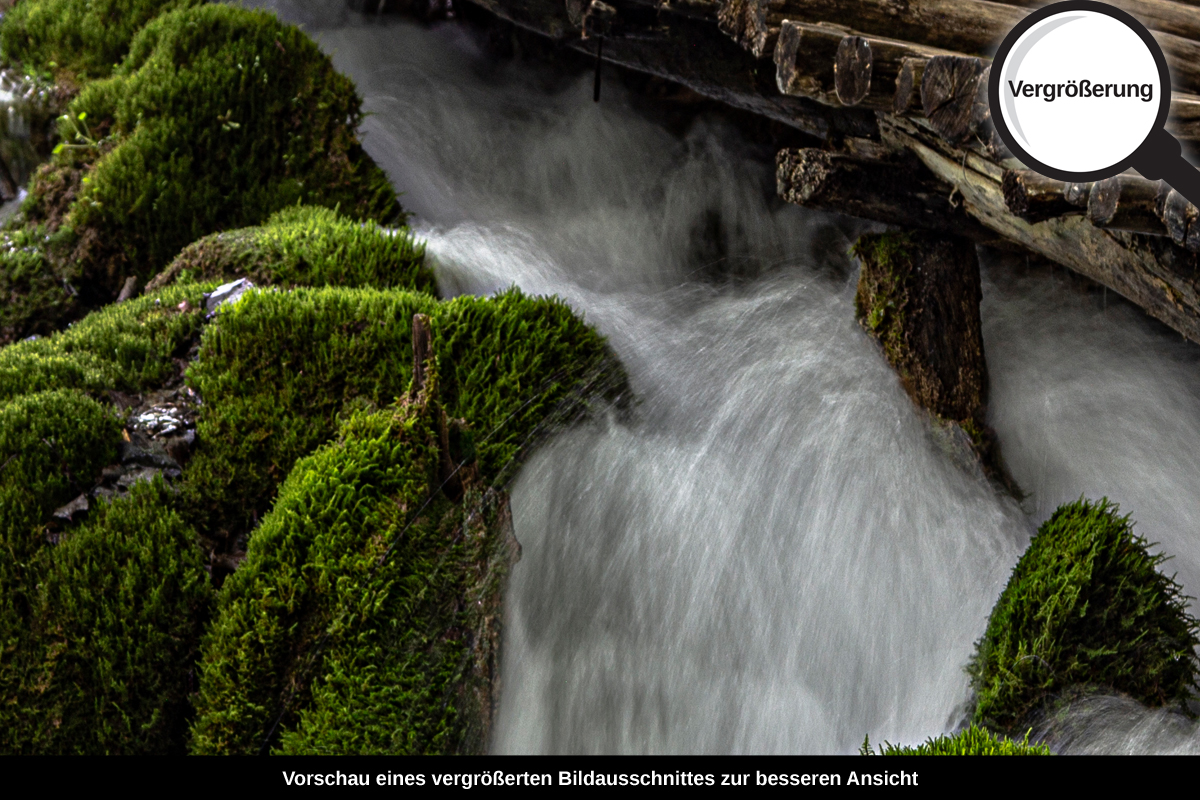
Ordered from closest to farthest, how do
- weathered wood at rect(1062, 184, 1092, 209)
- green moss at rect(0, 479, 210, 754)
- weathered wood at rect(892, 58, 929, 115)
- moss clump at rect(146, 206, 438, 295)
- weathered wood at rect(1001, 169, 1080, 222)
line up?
weathered wood at rect(1062, 184, 1092, 209)
weathered wood at rect(1001, 169, 1080, 222)
weathered wood at rect(892, 58, 929, 115)
green moss at rect(0, 479, 210, 754)
moss clump at rect(146, 206, 438, 295)

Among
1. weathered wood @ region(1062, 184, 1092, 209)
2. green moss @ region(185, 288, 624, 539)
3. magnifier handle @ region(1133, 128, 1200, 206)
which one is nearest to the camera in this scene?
magnifier handle @ region(1133, 128, 1200, 206)

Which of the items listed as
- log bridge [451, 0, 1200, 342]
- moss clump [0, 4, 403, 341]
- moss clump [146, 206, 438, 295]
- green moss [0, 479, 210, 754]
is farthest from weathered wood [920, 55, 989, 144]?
moss clump [0, 4, 403, 341]

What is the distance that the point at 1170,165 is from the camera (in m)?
2.88

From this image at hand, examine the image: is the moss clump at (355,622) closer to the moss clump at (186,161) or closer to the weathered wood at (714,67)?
the moss clump at (186,161)

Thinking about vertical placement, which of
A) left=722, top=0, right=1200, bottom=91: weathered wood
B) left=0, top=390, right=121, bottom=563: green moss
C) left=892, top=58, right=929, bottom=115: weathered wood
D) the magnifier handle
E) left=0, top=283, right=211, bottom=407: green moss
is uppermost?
left=722, top=0, right=1200, bottom=91: weathered wood

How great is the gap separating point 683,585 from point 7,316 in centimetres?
493

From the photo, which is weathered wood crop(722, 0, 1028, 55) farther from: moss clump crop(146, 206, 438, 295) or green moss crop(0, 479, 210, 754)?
green moss crop(0, 479, 210, 754)

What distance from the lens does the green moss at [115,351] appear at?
479 cm

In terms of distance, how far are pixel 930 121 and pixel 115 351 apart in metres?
4.11

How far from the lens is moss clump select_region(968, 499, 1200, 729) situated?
4.17 m

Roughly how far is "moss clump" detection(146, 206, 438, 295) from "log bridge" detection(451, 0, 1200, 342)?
1.78m

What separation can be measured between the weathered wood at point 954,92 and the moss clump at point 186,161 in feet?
13.4

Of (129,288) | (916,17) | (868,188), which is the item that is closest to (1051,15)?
(916,17)
